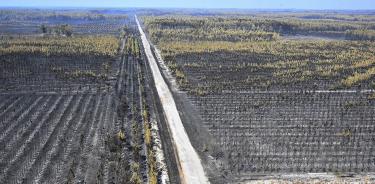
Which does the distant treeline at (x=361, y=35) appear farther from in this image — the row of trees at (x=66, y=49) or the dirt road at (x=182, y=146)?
the dirt road at (x=182, y=146)

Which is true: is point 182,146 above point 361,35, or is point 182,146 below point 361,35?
below

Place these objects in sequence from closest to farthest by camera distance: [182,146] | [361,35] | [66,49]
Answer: [182,146], [66,49], [361,35]

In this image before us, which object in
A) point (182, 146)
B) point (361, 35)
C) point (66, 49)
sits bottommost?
point (182, 146)

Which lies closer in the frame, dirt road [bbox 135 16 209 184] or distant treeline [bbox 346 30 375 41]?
dirt road [bbox 135 16 209 184]

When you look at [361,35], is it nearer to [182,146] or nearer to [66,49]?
[66,49]

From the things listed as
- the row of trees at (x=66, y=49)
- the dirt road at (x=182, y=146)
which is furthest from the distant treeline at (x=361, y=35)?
the dirt road at (x=182, y=146)

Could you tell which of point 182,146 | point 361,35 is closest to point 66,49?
point 182,146

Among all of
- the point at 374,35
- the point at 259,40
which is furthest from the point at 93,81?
the point at 374,35

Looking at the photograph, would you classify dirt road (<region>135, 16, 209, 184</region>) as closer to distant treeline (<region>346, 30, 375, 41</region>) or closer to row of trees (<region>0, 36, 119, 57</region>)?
row of trees (<region>0, 36, 119, 57</region>)

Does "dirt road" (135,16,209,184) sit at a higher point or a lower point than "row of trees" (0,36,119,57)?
lower

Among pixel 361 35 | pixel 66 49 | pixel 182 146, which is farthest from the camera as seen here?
pixel 361 35

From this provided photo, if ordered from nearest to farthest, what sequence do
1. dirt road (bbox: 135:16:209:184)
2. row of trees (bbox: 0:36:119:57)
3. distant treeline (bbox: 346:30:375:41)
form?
dirt road (bbox: 135:16:209:184) → row of trees (bbox: 0:36:119:57) → distant treeline (bbox: 346:30:375:41)

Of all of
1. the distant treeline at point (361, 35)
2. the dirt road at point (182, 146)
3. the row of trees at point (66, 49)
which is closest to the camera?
the dirt road at point (182, 146)

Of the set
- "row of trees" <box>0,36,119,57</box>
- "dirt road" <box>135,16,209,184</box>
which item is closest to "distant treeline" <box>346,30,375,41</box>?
"row of trees" <box>0,36,119,57</box>
